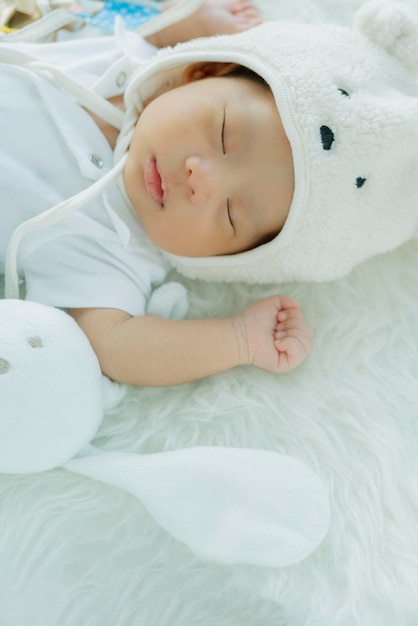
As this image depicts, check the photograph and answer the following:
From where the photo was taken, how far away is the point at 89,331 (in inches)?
44.5

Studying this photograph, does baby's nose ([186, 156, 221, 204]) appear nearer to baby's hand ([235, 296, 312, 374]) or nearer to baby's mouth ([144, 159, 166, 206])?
baby's mouth ([144, 159, 166, 206])

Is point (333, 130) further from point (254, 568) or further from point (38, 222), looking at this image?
point (254, 568)

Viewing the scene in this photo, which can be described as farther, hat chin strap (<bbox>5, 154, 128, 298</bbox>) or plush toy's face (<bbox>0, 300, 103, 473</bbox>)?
hat chin strap (<bbox>5, 154, 128, 298</bbox>)

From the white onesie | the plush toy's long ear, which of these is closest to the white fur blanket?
the white onesie

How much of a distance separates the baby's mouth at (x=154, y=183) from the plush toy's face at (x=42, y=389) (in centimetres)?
29

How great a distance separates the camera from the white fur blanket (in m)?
0.93

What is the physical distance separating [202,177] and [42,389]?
0.43 m

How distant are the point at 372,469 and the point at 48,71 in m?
0.91

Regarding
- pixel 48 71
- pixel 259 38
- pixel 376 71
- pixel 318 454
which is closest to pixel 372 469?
pixel 318 454

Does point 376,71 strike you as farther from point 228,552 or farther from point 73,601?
point 73,601

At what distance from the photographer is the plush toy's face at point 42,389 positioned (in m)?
0.91

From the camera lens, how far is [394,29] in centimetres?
118

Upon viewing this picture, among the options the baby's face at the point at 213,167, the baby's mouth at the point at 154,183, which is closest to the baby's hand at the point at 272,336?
the baby's face at the point at 213,167

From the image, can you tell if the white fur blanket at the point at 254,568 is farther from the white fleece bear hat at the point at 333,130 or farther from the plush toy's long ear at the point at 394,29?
the plush toy's long ear at the point at 394,29
